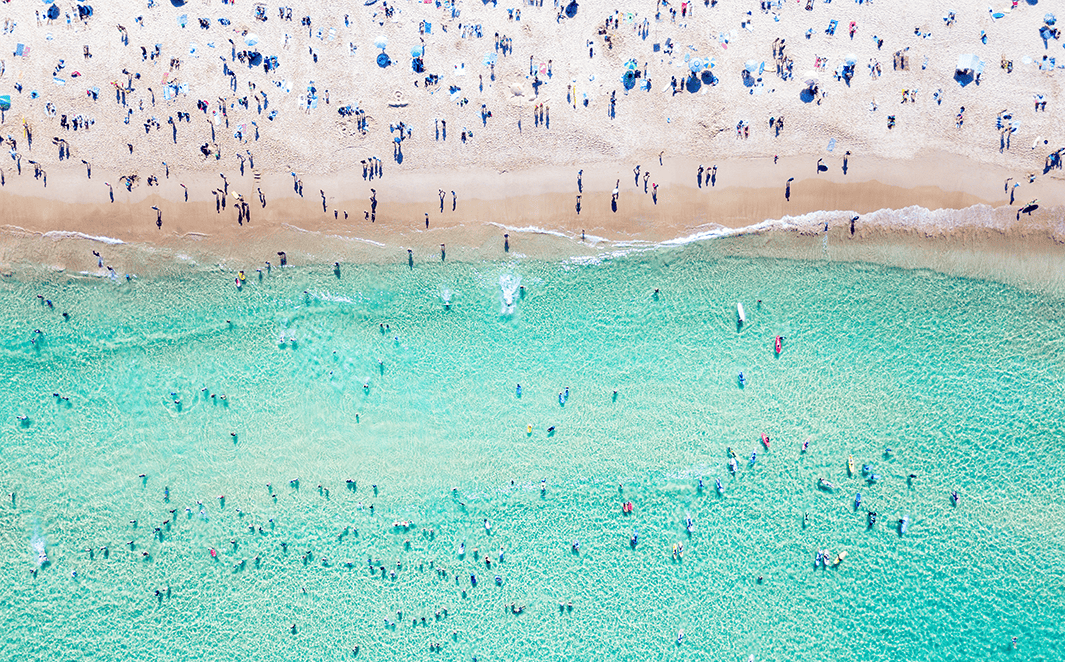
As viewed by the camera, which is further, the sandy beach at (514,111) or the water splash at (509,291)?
the water splash at (509,291)

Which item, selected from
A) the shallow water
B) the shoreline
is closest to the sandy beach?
the shoreline

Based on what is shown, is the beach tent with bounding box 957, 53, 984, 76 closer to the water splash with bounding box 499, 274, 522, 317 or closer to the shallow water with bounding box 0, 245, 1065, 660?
the shallow water with bounding box 0, 245, 1065, 660

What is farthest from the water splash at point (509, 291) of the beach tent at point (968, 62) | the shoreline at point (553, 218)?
the beach tent at point (968, 62)

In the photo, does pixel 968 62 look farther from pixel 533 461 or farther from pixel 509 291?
pixel 533 461

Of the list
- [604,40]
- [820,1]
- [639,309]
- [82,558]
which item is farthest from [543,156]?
[82,558]

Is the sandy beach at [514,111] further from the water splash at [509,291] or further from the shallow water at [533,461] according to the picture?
the water splash at [509,291]
